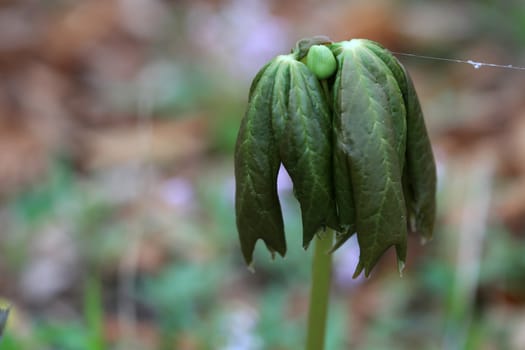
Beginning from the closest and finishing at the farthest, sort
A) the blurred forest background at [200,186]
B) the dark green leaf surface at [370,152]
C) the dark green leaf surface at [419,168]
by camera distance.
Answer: the dark green leaf surface at [370,152]
the dark green leaf surface at [419,168]
the blurred forest background at [200,186]

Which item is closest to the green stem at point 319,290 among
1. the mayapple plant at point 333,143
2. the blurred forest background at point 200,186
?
the mayapple plant at point 333,143

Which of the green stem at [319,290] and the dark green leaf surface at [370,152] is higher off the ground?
the dark green leaf surface at [370,152]

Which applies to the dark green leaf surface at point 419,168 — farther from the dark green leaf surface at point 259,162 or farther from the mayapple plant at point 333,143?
the dark green leaf surface at point 259,162

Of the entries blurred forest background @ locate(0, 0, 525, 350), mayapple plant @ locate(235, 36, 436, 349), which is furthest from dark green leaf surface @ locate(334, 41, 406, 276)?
blurred forest background @ locate(0, 0, 525, 350)

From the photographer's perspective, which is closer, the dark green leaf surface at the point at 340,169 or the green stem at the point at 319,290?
the dark green leaf surface at the point at 340,169

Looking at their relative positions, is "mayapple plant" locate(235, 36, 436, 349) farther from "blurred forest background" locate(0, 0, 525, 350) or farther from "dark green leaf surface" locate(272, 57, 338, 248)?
"blurred forest background" locate(0, 0, 525, 350)

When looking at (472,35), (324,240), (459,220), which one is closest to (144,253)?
(459,220)

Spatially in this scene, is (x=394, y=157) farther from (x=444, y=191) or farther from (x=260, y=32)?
(x=260, y=32)

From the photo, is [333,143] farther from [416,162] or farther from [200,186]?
[200,186]
